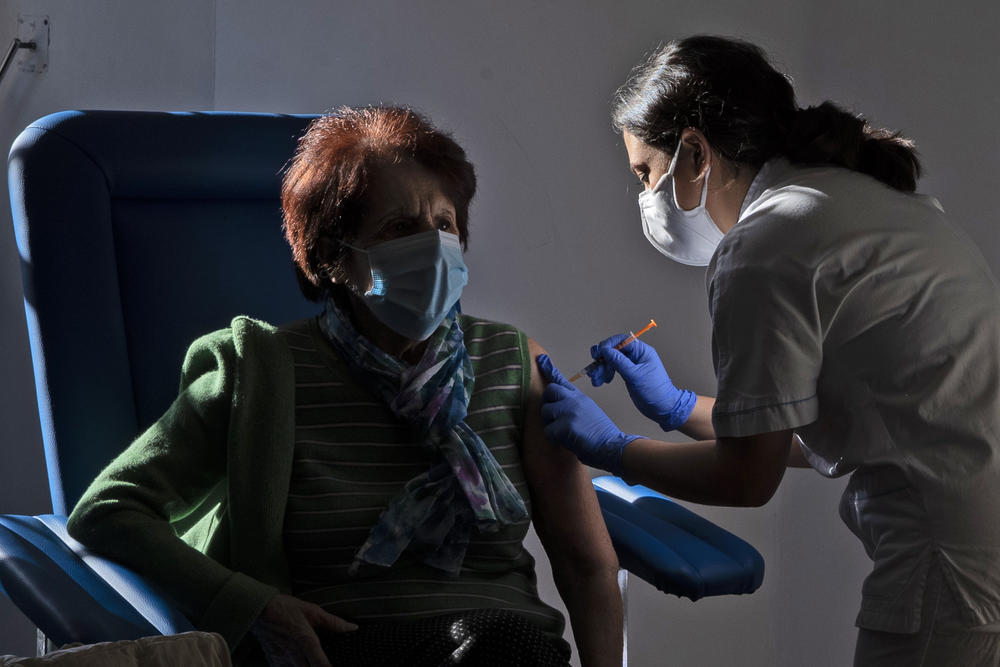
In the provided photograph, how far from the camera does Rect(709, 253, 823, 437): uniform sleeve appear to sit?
1.42 m

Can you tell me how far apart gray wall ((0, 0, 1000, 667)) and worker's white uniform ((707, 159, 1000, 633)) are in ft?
3.68

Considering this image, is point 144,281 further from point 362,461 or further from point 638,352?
point 638,352

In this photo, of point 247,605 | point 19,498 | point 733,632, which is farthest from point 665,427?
point 19,498

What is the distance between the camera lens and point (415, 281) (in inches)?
64.8

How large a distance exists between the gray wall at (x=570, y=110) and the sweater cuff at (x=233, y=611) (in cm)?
126

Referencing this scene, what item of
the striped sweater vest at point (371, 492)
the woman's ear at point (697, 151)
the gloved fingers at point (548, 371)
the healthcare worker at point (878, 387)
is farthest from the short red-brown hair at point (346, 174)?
the healthcare worker at point (878, 387)

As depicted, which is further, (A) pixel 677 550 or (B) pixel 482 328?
(B) pixel 482 328

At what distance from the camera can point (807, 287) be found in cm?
142

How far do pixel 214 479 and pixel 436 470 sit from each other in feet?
1.08

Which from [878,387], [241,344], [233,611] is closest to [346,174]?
[241,344]

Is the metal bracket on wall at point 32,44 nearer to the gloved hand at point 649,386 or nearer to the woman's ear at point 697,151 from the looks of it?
the gloved hand at point 649,386

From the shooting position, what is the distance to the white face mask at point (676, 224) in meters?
1.71

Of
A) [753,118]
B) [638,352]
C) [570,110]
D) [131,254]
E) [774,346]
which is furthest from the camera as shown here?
[570,110]

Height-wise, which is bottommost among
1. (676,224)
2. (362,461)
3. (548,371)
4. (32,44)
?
(362,461)
